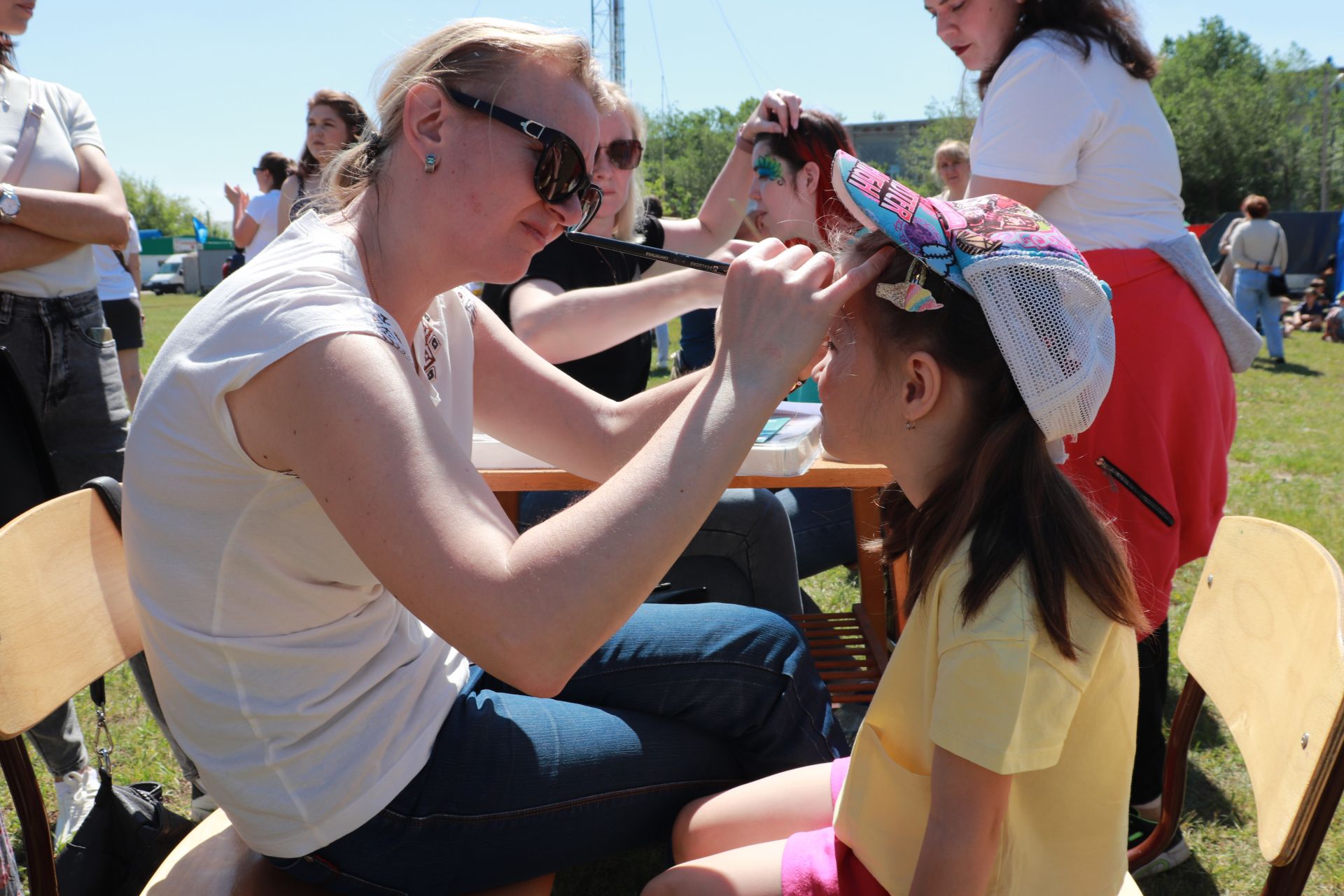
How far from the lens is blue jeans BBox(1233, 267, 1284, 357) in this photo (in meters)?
10.3

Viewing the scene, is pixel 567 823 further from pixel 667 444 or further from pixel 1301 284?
pixel 1301 284

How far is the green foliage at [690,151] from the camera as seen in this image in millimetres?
44469

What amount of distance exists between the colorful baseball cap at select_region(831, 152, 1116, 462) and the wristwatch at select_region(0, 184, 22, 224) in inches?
76.9

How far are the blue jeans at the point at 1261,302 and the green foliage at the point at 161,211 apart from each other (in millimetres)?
65467

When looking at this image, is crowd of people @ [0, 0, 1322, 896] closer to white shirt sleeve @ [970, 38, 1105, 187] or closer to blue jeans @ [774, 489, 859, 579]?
white shirt sleeve @ [970, 38, 1105, 187]

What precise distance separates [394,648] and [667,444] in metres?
0.52

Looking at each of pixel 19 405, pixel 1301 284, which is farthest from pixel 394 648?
pixel 1301 284

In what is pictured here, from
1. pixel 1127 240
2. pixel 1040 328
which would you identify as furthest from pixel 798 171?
pixel 1040 328

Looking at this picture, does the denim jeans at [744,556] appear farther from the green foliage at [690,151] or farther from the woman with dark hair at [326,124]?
the green foliage at [690,151]

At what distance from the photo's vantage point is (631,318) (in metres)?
2.28

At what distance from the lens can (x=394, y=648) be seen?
4.24ft

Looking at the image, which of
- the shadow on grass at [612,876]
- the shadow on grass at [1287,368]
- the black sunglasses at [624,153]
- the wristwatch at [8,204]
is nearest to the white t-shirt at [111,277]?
the wristwatch at [8,204]

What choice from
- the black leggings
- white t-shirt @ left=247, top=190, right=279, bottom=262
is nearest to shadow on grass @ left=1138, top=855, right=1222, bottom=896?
the black leggings

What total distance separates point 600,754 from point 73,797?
5.17 ft
